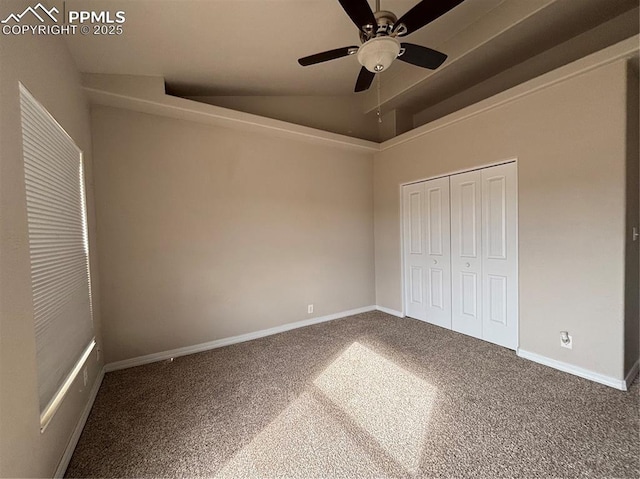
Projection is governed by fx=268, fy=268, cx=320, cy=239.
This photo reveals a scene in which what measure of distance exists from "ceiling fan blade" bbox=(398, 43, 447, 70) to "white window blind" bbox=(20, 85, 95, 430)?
7.64 ft

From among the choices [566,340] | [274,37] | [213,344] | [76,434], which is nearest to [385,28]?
[274,37]

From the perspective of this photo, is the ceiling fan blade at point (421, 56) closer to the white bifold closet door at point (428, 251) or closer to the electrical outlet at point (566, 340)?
the white bifold closet door at point (428, 251)

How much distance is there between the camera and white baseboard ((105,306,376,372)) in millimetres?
2806

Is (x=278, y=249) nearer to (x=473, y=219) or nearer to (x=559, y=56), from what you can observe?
(x=473, y=219)

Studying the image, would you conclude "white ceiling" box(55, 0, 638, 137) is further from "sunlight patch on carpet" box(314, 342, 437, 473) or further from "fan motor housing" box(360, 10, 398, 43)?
"sunlight patch on carpet" box(314, 342, 437, 473)

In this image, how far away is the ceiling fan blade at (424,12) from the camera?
154cm

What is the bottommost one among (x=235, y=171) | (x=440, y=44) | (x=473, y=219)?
(x=473, y=219)

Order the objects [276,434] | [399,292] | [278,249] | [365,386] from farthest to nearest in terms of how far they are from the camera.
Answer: [399,292] → [278,249] → [365,386] → [276,434]

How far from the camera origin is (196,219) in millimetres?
3168

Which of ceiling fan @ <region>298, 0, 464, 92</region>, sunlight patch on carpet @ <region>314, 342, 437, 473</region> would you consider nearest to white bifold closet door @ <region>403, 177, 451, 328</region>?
sunlight patch on carpet @ <region>314, 342, 437, 473</region>

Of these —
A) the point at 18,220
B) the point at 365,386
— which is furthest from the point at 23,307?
the point at 365,386

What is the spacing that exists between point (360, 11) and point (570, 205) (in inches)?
96.0


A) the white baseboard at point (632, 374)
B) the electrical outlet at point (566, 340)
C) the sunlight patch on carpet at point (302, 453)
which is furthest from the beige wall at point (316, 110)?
the white baseboard at point (632, 374)

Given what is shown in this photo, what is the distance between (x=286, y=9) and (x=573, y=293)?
351 centimetres
